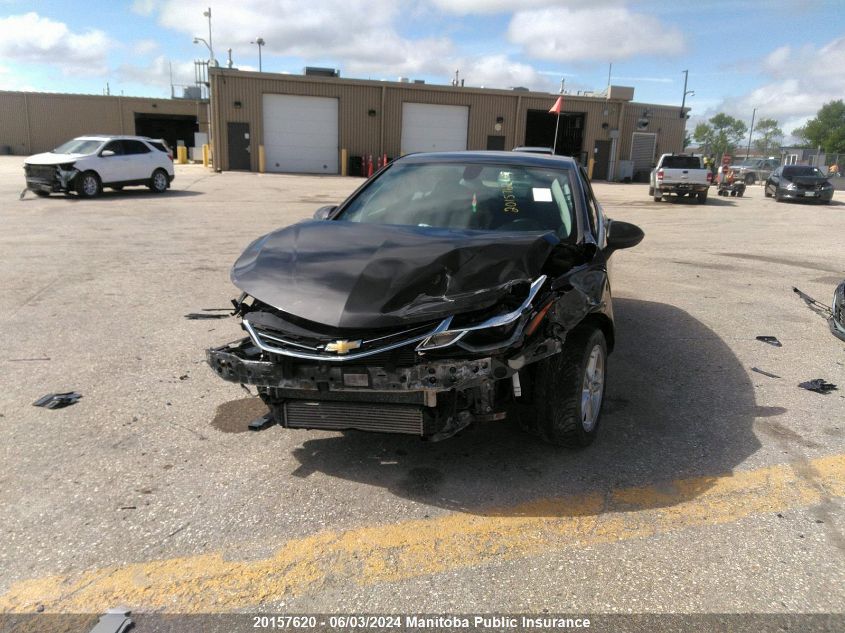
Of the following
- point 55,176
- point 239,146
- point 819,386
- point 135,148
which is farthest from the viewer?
point 239,146

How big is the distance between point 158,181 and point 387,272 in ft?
66.3

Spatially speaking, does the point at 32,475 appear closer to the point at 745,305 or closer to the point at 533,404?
the point at 533,404

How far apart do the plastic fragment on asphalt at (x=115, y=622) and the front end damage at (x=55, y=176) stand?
18275mm

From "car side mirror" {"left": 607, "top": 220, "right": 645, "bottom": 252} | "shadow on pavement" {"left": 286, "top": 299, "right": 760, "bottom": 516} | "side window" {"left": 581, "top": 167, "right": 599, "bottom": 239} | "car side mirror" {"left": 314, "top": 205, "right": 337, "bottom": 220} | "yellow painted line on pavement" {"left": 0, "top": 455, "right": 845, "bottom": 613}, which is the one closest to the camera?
"yellow painted line on pavement" {"left": 0, "top": 455, "right": 845, "bottom": 613}

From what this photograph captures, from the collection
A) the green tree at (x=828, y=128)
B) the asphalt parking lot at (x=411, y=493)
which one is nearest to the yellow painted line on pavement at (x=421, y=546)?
the asphalt parking lot at (x=411, y=493)

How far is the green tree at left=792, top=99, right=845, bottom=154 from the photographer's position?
257 feet

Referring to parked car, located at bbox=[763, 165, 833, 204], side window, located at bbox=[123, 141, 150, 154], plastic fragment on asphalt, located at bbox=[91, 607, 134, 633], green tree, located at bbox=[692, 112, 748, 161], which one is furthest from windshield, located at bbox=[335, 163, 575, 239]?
green tree, located at bbox=[692, 112, 748, 161]

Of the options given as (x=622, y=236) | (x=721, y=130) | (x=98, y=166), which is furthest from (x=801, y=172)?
(x=721, y=130)

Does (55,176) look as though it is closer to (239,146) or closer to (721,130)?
(239,146)

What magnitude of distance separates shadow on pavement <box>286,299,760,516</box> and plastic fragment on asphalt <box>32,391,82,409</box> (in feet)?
5.92

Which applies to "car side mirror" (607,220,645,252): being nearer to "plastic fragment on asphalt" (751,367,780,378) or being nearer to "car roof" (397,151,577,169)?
"car roof" (397,151,577,169)

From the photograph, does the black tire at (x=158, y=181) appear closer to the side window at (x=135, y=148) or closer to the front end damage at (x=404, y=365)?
the side window at (x=135, y=148)

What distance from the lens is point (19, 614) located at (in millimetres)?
2430

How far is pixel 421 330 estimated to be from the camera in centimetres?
305
